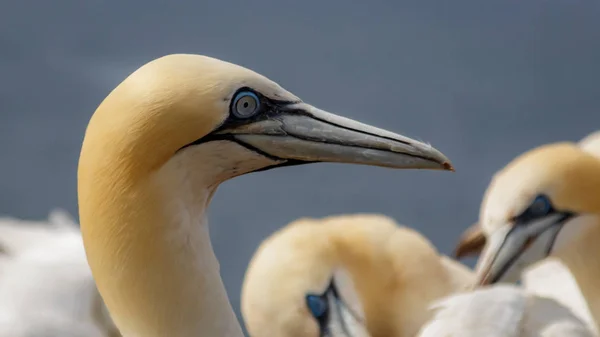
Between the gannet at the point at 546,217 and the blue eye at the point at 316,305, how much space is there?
478mm

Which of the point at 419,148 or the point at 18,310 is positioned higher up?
the point at 419,148

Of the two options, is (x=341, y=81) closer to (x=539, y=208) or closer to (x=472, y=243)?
(x=472, y=243)

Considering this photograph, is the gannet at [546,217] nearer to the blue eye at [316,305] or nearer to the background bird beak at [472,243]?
the blue eye at [316,305]

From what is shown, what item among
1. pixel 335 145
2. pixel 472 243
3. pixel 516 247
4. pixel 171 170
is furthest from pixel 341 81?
pixel 171 170

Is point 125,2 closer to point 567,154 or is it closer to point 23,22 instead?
point 23,22

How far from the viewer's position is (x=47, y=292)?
323 cm

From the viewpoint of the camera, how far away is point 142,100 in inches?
73.0

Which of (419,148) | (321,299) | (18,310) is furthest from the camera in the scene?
(321,299)

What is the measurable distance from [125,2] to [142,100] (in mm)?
3867

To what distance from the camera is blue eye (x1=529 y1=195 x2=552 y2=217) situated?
3.35 metres

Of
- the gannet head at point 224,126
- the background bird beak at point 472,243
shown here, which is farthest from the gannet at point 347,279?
the gannet head at point 224,126

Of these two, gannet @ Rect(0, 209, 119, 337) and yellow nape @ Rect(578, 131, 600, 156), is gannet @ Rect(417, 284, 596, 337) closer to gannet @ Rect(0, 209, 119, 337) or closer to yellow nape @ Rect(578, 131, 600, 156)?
gannet @ Rect(0, 209, 119, 337)

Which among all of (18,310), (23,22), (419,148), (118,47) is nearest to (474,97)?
(118,47)

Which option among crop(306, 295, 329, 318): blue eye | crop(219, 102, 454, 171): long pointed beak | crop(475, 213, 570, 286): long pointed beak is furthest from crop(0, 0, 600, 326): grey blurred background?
crop(219, 102, 454, 171): long pointed beak
